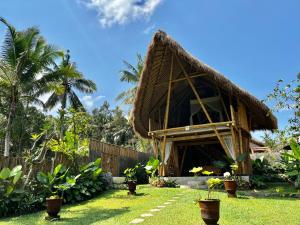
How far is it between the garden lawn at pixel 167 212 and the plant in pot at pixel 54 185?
0.85 feet

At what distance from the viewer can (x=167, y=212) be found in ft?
18.8

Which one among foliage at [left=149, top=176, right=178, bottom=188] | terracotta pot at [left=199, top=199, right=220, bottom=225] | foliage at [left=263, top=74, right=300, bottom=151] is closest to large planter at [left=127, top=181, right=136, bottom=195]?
foliage at [left=149, top=176, right=178, bottom=188]

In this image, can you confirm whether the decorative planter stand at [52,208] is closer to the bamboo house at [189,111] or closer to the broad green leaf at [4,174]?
the broad green leaf at [4,174]

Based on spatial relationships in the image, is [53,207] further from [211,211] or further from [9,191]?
[211,211]

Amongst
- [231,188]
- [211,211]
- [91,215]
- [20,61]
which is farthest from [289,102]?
[20,61]

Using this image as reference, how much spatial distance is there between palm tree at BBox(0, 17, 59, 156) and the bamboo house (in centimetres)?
498

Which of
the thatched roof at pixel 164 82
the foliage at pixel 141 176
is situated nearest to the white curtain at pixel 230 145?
the thatched roof at pixel 164 82

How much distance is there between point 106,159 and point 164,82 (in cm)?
392

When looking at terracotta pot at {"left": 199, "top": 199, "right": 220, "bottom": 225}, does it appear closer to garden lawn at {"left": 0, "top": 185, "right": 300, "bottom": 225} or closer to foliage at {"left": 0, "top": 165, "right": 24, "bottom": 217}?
garden lawn at {"left": 0, "top": 185, "right": 300, "bottom": 225}

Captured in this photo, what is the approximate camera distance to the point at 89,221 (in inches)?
209

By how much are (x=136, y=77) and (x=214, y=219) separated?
15.4 m

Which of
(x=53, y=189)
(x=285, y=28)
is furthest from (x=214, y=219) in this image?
(x=285, y=28)

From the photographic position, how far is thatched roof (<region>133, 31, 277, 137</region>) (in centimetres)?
992

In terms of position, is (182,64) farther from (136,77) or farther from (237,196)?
(136,77)
